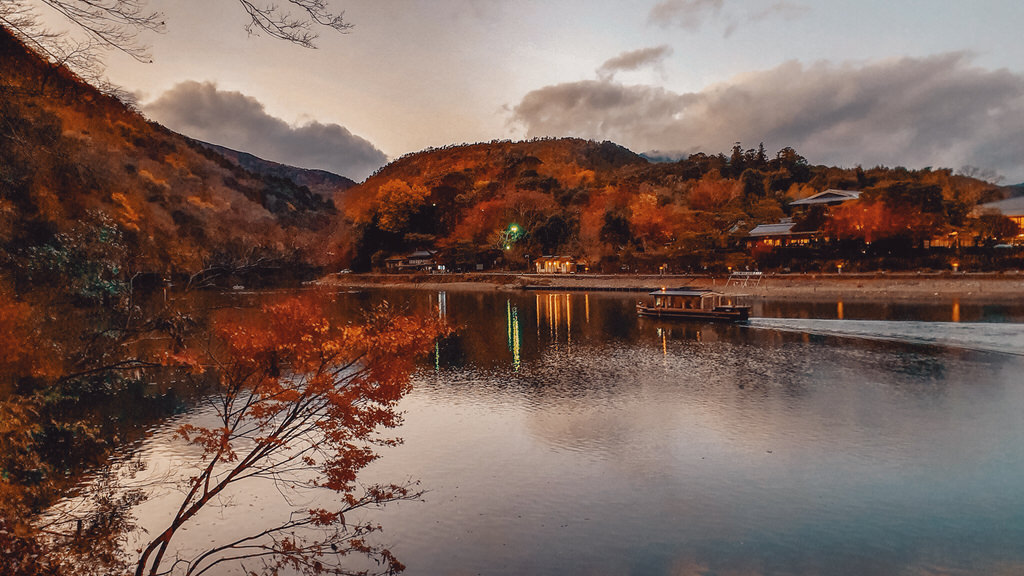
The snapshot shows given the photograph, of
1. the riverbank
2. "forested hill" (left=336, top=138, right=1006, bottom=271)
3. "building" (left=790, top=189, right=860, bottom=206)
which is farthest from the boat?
"building" (left=790, top=189, right=860, bottom=206)

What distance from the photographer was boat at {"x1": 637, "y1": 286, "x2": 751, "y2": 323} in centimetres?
3047

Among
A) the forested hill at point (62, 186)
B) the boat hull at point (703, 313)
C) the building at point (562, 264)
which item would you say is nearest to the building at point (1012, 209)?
the boat hull at point (703, 313)

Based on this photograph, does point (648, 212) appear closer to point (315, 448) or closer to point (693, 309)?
point (693, 309)

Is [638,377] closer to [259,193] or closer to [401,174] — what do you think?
[259,193]

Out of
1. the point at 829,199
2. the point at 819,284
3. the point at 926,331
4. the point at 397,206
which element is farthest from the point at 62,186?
the point at 397,206

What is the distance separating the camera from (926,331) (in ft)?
80.5

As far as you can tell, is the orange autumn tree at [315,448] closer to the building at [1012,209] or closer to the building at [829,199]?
the building at [829,199]

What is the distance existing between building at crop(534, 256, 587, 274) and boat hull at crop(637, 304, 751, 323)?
100ft

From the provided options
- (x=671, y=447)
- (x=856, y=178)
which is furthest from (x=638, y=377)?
(x=856, y=178)

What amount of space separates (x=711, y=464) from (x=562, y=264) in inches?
2121

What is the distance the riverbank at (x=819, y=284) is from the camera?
128ft

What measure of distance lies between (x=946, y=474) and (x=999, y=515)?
165cm

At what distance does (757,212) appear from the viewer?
200 feet

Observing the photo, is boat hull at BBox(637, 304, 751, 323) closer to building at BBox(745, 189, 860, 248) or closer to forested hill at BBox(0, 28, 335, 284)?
building at BBox(745, 189, 860, 248)
